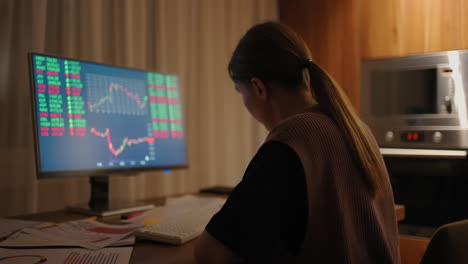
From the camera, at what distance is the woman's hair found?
90cm

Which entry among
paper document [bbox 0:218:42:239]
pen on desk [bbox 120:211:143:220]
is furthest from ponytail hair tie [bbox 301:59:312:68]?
paper document [bbox 0:218:42:239]

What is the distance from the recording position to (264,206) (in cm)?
76

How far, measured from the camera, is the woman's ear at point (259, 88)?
3.35ft

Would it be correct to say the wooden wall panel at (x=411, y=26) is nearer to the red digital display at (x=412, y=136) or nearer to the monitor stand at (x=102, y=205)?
the red digital display at (x=412, y=136)

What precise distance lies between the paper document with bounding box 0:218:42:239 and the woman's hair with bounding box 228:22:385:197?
734mm

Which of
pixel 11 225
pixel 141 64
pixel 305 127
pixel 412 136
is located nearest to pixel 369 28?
pixel 412 136

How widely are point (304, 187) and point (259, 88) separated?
0.32 metres

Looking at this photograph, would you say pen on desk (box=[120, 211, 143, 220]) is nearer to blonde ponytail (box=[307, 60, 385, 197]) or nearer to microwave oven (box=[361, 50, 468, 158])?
blonde ponytail (box=[307, 60, 385, 197])

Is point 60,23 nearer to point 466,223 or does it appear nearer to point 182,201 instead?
point 182,201

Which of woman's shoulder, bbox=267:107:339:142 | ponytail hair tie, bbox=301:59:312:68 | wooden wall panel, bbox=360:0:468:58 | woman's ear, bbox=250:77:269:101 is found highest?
wooden wall panel, bbox=360:0:468:58

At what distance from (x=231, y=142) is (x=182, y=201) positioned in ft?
3.06

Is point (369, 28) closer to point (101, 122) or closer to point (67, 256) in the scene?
point (101, 122)

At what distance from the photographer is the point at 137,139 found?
158 cm

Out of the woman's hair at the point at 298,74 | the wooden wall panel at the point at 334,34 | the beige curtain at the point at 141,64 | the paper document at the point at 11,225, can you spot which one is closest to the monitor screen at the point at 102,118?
the paper document at the point at 11,225
